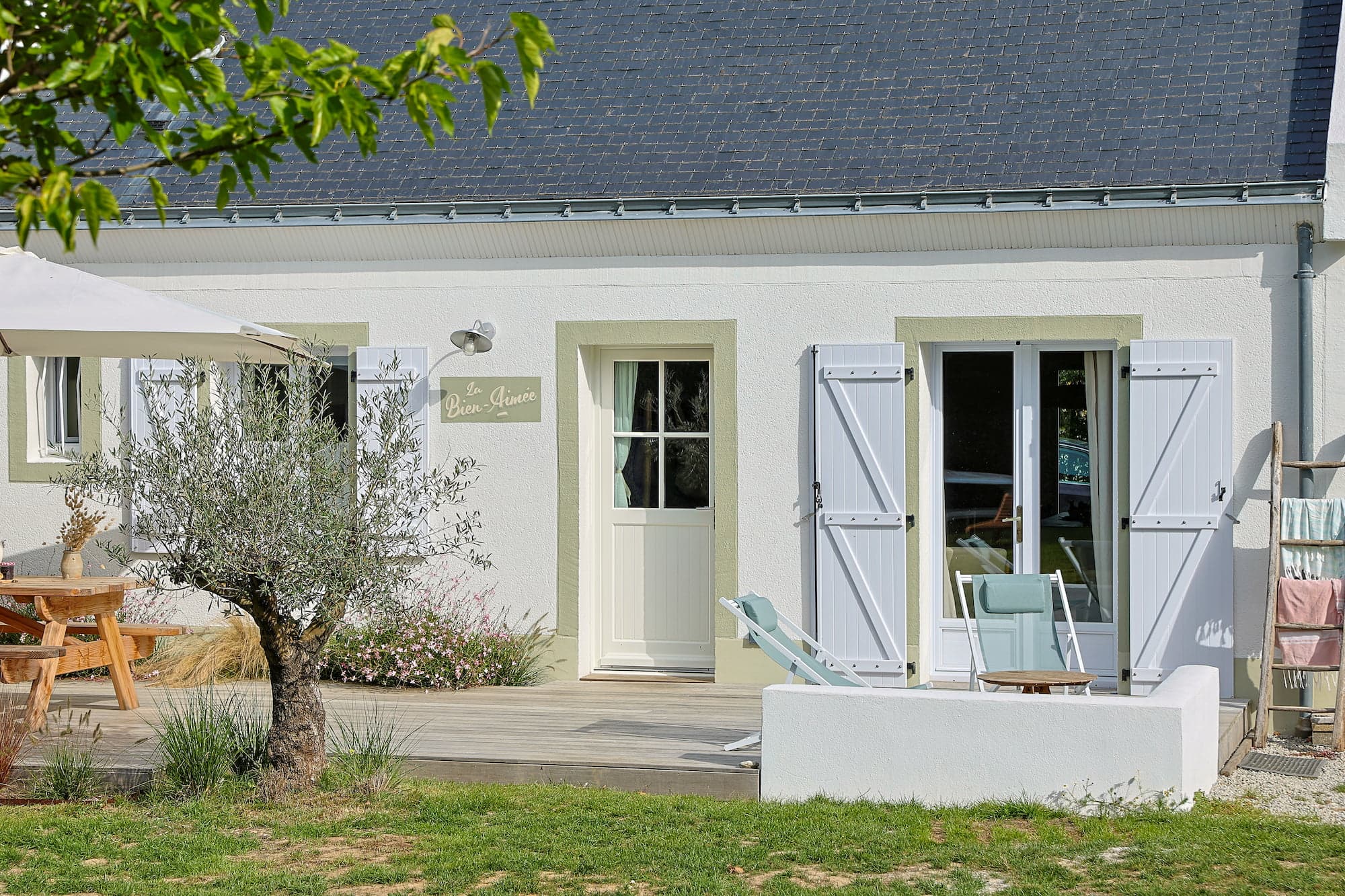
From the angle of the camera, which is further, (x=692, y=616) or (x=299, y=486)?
(x=692, y=616)

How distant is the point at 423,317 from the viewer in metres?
10.0

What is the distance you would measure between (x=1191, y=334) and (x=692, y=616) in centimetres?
371

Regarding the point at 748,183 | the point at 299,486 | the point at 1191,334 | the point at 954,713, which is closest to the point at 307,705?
the point at 299,486

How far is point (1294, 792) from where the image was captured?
7227 mm

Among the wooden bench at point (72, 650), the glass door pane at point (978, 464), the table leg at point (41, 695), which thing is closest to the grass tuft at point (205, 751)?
the table leg at point (41, 695)

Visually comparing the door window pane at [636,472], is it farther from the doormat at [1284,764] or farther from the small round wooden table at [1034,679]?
the doormat at [1284,764]

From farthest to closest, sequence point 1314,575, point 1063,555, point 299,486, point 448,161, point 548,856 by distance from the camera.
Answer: point 448,161 → point 1063,555 → point 1314,575 → point 299,486 → point 548,856

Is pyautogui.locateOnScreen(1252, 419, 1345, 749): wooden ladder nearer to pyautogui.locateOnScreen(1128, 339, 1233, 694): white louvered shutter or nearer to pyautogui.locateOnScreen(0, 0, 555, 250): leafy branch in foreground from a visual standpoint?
pyautogui.locateOnScreen(1128, 339, 1233, 694): white louvered shutter

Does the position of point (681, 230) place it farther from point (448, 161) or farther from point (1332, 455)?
point (1332, 455)

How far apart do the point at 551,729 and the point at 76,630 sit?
301 cm

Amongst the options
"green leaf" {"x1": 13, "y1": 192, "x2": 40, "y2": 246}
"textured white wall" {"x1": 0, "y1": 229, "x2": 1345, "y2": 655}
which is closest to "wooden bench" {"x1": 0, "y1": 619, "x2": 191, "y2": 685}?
"textured white wall" {"x1": 0, "y1": 229, "x2": 1345, "y2": 655}

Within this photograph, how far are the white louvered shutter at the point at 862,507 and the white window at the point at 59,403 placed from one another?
5412 millimetres

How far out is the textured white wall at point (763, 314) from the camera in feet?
29.5

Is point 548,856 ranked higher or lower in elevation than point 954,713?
lower
